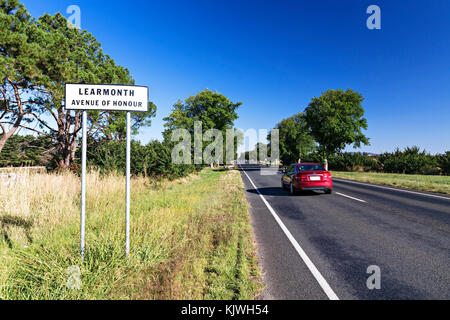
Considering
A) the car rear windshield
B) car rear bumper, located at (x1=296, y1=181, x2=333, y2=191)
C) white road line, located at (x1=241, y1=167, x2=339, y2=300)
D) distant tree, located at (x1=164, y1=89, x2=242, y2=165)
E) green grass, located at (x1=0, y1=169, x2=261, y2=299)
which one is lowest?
white road line, located at (x1=241, y1=167, x2=339, y2=300)

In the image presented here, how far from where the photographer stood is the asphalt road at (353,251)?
2.64 meters

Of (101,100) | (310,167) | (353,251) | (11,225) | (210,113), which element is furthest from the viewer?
(210,113)

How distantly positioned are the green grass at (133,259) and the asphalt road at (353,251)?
516 mm

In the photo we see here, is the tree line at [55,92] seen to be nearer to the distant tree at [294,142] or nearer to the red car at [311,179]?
the red car at [311,179]

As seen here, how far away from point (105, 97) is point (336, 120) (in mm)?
30214

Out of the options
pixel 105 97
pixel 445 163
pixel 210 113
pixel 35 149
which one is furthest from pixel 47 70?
pixel 445 163

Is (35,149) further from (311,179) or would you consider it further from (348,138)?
(348,138)

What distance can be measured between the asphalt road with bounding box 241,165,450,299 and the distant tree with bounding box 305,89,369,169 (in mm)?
23604

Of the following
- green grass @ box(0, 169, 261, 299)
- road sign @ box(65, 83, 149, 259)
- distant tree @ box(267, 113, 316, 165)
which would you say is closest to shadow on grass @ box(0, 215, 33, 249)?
green grass @ box(0, 169, 261, 299)

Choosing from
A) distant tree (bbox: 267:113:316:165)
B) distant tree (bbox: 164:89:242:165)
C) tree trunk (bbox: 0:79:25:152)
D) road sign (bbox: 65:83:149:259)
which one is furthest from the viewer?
distant tree (bbox: 267:113:316:165)

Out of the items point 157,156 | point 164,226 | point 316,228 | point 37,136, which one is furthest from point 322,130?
point 37,136

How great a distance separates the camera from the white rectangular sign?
3.19m

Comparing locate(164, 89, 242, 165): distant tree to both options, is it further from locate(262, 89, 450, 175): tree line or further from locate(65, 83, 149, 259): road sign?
locate(65, 83, 149, 259): road sign

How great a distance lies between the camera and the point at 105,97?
Result: 327 centimetres
